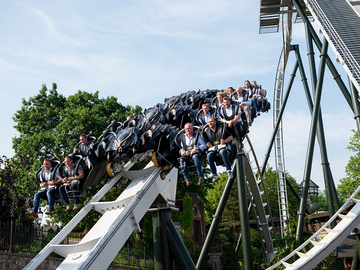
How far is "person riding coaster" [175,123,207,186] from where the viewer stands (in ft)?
24.5

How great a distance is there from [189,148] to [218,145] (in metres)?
0.61

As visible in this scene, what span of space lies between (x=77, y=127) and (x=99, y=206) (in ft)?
42.1

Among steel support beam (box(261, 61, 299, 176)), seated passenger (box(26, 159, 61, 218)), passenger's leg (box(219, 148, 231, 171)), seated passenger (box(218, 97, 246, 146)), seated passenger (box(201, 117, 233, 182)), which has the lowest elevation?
seated passenger (box(26, 159, 61, 218))

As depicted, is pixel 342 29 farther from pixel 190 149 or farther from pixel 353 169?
pixel 353 169

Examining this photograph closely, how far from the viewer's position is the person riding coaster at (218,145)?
23.9ft

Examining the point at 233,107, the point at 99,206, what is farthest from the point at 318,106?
the point at 99,206

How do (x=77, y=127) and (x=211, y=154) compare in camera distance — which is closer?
(x=211, y=154)

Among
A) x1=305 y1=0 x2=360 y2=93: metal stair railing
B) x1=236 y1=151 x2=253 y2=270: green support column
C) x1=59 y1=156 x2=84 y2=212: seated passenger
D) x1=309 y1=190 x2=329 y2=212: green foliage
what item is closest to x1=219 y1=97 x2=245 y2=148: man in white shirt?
x1=236 y1=151 x2=253 y2=270: green support column

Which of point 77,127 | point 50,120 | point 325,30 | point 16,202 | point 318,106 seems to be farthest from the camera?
point 50,120

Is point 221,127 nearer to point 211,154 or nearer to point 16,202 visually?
Answer: point 211,154

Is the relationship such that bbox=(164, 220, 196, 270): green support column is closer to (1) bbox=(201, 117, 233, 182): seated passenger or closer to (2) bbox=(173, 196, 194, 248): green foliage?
(1) bbox=(201, 117, 233, 182): seated passenger

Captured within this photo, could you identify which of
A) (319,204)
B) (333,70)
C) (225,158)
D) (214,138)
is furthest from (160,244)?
(319,204)

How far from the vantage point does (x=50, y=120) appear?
22375 mm

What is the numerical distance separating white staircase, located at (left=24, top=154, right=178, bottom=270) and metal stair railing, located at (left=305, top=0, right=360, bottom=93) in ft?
16.5
